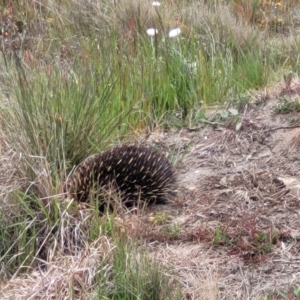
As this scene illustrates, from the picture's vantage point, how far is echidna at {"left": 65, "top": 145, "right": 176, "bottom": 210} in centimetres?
479

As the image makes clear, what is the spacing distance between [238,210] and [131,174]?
27.8 inches

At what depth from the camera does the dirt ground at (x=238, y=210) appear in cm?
390

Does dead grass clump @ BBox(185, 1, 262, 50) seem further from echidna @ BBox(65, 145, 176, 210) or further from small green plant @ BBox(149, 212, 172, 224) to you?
small green plant @ BBox(149, 212, 172, 224)

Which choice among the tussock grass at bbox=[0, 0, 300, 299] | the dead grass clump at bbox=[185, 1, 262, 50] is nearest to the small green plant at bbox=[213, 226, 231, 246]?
the tussock grass at bbox=[0, 0, 300, 299]

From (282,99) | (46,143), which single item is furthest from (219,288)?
(282,99)

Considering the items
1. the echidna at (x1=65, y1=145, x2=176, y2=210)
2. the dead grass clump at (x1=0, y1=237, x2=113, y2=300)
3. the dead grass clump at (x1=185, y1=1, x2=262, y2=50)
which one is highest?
the dead grass clump at (x1=0, y1=237, x2=113, y2=300)

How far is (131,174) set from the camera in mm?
4887

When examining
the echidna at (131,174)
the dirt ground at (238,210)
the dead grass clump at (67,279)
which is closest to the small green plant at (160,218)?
the dirt ground at (238,210)

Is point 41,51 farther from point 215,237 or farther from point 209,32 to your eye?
point 215,237

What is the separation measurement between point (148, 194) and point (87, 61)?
6.38ft

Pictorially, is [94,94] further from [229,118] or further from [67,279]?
[67,279]

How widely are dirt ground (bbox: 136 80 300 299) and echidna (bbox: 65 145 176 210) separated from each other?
0.35 feet

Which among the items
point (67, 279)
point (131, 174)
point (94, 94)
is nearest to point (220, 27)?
point (94, 94)

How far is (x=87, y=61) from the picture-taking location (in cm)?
648
